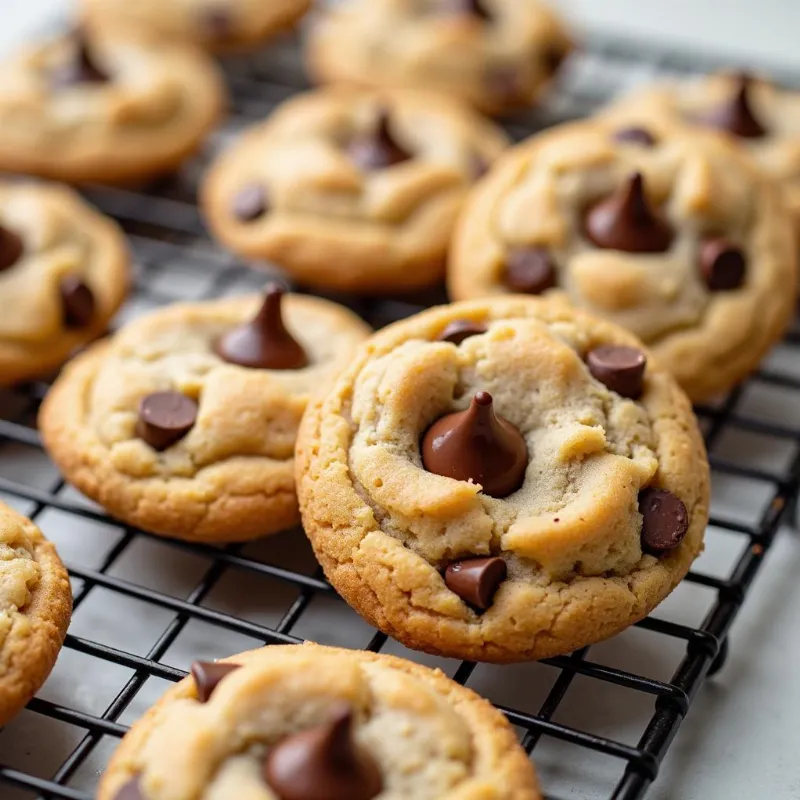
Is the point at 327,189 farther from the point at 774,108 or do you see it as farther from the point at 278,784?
the point at 278,784

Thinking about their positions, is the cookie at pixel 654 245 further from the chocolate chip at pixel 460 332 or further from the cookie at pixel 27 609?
the cookie at pixel 27 609

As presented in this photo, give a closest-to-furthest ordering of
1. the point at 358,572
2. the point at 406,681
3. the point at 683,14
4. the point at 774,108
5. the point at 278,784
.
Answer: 1. the point at 278,784
2. the point at 406,681
3. the point at 358,572
4. the point at 774,108
5. the point at 683,14

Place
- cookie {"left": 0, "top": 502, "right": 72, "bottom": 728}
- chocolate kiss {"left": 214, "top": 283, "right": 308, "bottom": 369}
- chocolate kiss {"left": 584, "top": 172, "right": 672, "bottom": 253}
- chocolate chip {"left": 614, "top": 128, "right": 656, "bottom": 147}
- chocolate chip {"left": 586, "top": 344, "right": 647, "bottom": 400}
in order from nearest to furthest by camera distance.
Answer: cookie {"left": 0, "top": 502, "right": 72, "bottom": 728}, chocolate chip {"left": 586, "top": 344, "right": 647, "bottom": 400}, chocolate kiss {"left": 214, "top": 283, "right": 308, "bottom": 369}, chocolate kiss {"left": 584, "top": 172, "right": 672, "bottom": 253}, chocolate chip {"left": 614, "top": 128, "right": 656, "bottom": 147}

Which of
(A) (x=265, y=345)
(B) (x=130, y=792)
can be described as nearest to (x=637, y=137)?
(A) (x=265, y=345)

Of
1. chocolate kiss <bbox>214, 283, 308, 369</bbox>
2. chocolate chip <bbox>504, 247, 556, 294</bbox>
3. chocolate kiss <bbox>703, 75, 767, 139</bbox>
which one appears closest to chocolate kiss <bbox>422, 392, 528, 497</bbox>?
chocolate kiss <bbox>214, 283, 308, 369</bbox>

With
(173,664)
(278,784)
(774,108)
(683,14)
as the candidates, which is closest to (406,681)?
(278,784)

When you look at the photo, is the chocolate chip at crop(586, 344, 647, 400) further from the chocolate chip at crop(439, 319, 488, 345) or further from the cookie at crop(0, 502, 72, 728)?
the cookie at crop(0, 502, 72, 728)
